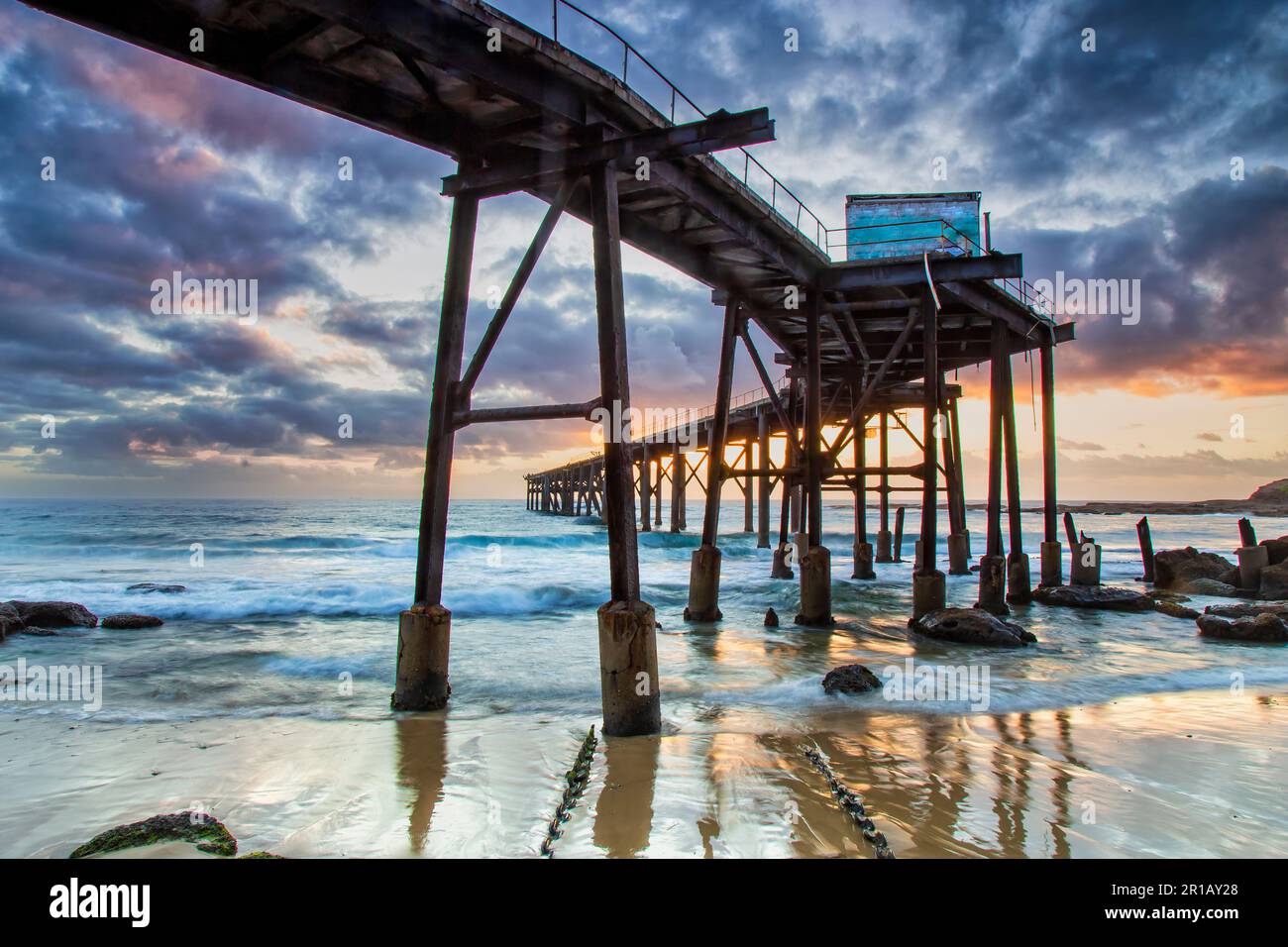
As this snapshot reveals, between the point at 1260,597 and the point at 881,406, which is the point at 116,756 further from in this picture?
the point at 1260,597

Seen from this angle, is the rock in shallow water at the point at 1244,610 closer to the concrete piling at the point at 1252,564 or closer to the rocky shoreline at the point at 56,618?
the concrete piling at the point at 1252,564

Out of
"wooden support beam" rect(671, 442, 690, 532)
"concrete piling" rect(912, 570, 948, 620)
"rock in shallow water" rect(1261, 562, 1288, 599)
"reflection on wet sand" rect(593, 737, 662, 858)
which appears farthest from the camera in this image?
"wooden support beam" rect(671, 442, 690, 532)

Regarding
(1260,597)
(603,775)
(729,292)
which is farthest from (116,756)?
(1260,597)

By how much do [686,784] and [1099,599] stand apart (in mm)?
13223

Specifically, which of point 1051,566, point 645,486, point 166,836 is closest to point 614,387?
point 166,836

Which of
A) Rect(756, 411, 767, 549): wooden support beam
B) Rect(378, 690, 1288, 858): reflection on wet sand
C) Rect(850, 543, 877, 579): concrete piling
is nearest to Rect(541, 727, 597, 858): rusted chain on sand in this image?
Rect(378, 690, 1288, 858): reflection on wet sand

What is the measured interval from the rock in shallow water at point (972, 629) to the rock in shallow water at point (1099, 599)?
503cm

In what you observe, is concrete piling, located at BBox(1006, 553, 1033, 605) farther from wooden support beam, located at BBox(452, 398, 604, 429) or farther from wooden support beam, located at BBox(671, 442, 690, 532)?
wooden support beam, located at BBox(671, 442, 690, 532)

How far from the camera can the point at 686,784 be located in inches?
176

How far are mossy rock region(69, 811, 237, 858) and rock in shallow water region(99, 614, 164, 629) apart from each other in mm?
11201

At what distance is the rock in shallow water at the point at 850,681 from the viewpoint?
7.10 meters

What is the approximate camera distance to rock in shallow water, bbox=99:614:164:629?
1273 centimetres
